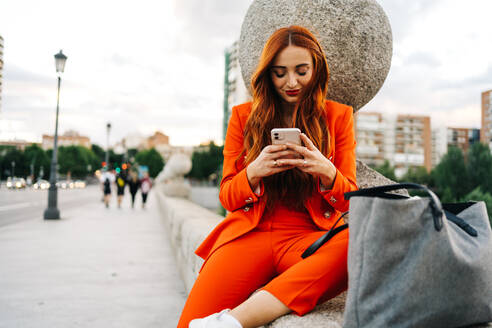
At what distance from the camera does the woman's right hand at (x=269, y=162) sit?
171cm

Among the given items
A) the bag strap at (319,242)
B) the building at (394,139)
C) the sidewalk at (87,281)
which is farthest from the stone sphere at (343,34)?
the building at (394,139)

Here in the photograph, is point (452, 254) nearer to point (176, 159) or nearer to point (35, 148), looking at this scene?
point (176, 159)

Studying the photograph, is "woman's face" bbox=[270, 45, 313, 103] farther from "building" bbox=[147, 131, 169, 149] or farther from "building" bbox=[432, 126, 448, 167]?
"building" bbox=[147, 131, 169, 149]

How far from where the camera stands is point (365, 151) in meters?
129

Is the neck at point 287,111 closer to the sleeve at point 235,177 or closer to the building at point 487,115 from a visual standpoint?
the sleeve at point 235,177

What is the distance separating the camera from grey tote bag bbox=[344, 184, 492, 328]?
3.84 feet

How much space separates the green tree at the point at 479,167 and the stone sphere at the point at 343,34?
1623 inches

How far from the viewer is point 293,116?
2010 millimetres

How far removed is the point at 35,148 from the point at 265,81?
8853 cm

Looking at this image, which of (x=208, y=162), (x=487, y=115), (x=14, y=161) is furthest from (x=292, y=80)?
(x=487, y=115)

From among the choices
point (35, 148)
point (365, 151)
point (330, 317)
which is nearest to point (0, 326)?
point (330, 317)

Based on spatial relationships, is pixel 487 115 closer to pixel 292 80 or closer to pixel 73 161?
pixel 73 161

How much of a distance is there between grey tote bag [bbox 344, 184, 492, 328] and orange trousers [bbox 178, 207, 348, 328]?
0.85ft

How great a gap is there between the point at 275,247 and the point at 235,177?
382 mm
